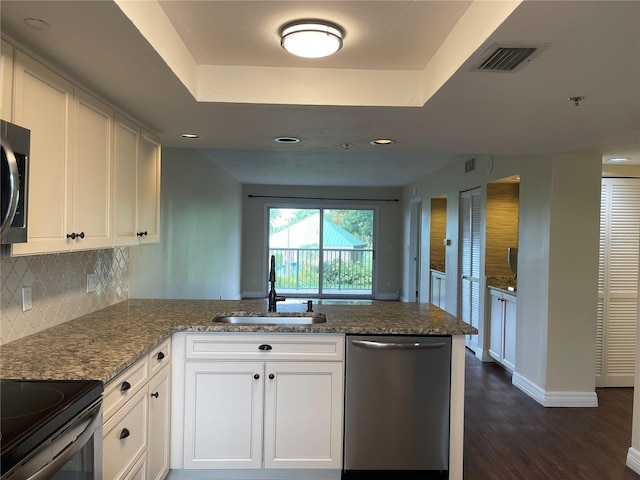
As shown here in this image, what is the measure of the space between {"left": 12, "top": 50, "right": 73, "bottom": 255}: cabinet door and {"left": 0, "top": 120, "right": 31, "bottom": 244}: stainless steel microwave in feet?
0.31

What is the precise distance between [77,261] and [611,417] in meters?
4.08

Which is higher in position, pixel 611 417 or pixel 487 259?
pixel 487 259

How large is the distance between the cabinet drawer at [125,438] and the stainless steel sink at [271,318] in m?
0.85

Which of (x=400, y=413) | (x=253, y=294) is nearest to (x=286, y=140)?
(x=400, y=413)

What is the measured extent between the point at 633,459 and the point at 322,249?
740cm

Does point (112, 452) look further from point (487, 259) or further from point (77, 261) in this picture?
point (487, 259)

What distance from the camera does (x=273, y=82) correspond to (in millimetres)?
2348

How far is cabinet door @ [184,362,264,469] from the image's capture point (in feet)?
8.13

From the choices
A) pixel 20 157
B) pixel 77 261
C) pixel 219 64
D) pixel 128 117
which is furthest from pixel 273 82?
pixel 77 261

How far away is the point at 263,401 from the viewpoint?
8.16 feet

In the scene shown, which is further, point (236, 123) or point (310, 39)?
point (236, 123)

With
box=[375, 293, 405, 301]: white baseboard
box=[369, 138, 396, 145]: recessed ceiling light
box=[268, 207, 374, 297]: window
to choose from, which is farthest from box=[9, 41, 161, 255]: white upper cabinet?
box=[375, 293, 405, 301]: white baseboard

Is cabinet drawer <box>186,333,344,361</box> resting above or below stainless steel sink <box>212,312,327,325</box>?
below

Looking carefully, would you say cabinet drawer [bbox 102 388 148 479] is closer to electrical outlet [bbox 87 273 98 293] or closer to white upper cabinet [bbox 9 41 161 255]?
white upper cabinet [bbox 9 41 161 255]
